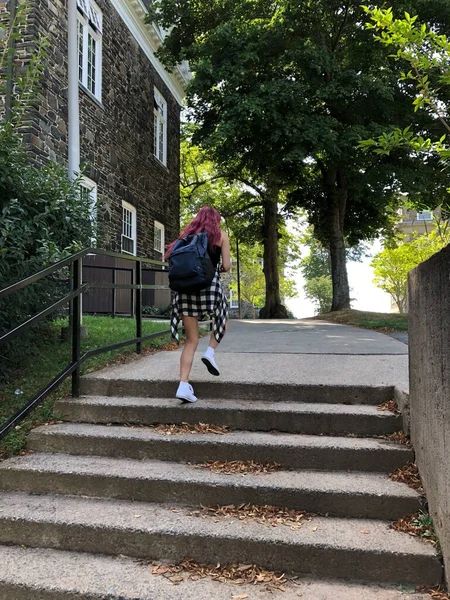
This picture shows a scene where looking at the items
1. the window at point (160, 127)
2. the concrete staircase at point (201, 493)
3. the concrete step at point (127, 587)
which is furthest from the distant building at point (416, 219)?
the window at point (160, 127)

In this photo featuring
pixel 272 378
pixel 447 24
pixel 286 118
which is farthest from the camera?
pixel 447 24

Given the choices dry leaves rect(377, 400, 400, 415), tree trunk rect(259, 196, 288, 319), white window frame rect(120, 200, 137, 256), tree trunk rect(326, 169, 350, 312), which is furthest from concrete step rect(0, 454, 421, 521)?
tree trunk rect(259, 196, 288, 319)

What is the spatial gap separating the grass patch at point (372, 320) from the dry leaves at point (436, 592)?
25.0ft

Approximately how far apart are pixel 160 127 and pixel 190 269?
1373 cm

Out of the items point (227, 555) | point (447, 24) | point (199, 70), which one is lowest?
point (227, 555)

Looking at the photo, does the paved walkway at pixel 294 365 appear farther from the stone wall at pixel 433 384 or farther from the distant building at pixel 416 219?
the distant building at pixel 416 219

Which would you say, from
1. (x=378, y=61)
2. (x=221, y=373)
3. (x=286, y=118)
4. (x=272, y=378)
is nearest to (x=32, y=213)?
(x=221, y=373)

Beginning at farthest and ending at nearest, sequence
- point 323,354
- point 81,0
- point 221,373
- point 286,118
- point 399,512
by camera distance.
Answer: point 286,118
point 81,0
point 323,354
point 221,373
point 399,512

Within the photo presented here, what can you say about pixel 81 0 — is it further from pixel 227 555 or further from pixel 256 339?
pixel 227 555

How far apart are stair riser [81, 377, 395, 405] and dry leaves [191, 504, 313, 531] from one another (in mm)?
1155

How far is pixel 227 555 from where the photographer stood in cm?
245

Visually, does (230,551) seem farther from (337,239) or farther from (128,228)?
(337,239)

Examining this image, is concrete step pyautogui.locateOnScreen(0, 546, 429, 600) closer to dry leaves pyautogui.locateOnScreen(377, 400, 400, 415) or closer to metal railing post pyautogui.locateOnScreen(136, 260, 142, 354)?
dry leaves pyautogui.locateOnScreen(377, 400, 400, 415)

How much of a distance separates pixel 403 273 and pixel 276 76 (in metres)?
21.6
